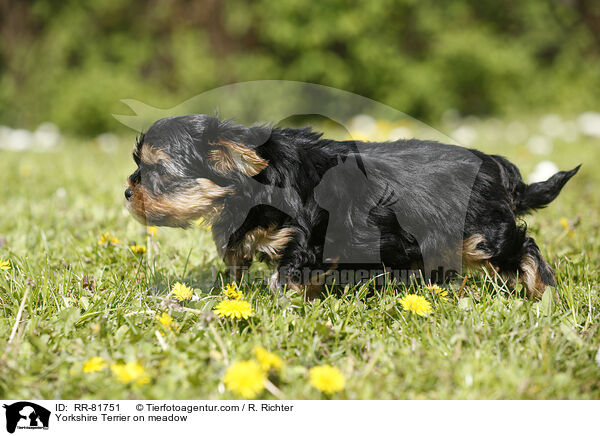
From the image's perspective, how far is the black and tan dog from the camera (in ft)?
7.84

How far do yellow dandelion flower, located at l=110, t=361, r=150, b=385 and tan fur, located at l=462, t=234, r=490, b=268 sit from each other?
1655 mm

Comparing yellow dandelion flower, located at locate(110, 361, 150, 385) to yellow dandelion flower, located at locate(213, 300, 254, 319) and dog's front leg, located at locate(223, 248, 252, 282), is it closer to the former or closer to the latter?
yellow dandelion flower, located at locate(213, 300, 254, 319)

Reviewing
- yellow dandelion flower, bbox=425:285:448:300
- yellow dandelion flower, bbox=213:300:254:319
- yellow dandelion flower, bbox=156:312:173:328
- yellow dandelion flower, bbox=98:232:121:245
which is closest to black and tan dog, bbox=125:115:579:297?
yellow dandelion flower, bbox=425:285:448:300

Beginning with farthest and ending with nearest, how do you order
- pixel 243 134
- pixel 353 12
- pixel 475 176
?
1. pixel 353 12
2. pixel 475 176
3. pixel 243 134

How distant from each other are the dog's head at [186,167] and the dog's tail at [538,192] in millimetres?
1437

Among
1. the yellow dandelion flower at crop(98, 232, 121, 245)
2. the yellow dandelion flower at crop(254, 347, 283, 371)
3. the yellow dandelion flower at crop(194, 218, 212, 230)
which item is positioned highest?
the yellow dandelion flower at crop(194, 218, 212, 230)

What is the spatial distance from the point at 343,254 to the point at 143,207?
40.2 inches

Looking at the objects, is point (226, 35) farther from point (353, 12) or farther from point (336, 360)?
point (336, 360)

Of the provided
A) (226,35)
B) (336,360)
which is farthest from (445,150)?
(226,35)

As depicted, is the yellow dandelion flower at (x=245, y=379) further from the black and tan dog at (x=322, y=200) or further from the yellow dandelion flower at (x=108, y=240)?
the yellow dandelion flower at (x=108, y=240)

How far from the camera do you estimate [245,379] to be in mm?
1749

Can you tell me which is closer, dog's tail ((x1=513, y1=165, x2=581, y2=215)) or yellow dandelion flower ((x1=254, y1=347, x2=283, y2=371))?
yellow dandelion flower ((x1=254, y1=347, x2=283, y2=371))

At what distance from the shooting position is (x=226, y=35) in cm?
→ 1212
